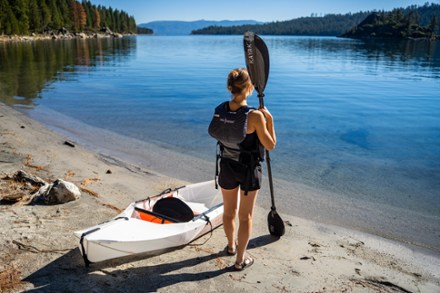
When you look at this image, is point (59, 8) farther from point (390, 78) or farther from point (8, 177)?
point (8, 177)

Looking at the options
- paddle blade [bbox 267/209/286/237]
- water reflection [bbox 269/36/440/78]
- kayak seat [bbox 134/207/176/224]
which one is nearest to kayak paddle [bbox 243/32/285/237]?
paddle blade [bbox 267/209/286/237]

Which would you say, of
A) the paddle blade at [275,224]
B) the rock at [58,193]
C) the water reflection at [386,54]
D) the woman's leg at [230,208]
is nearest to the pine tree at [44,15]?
the water reflection at [386,54]

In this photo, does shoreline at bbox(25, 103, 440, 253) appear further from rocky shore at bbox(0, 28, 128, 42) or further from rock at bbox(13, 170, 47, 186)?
rocky shore at bbox(0, 28, 128, 42)

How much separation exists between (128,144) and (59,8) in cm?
13864

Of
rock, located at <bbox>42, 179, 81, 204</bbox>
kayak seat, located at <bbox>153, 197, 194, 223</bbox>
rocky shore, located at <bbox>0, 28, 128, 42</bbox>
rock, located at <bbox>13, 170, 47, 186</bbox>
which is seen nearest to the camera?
kayak seat, located at <bbox>153, 197, 194, 223</bbox>

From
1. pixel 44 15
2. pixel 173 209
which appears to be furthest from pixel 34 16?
pixel 173 209

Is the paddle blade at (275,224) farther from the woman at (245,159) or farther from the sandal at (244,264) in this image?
the woman at (245,159)

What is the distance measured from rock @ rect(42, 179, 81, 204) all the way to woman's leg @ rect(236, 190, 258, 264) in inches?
134

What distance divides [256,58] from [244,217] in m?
2.31

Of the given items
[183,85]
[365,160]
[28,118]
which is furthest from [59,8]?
[365,160]

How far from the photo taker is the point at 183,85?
1085 inches

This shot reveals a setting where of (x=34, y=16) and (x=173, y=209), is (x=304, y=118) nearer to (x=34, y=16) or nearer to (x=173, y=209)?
(x=173, y=209)

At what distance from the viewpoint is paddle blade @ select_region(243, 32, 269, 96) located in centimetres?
517

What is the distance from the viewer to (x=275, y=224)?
240 inches
